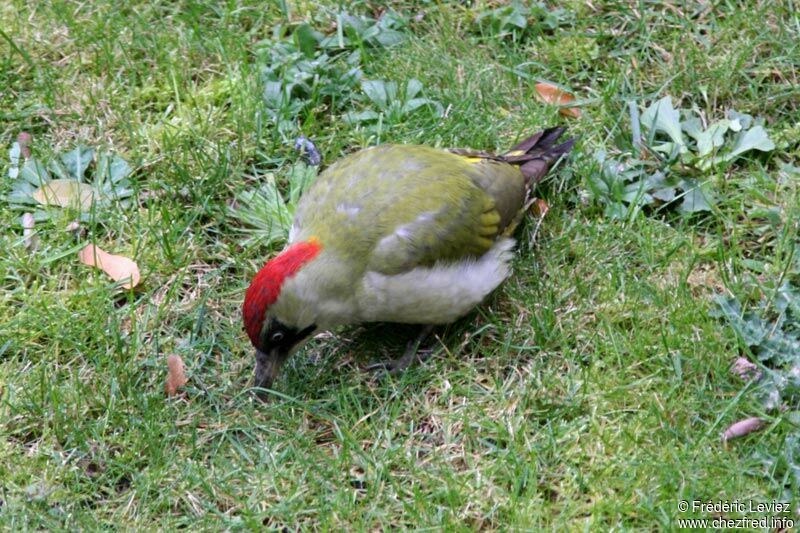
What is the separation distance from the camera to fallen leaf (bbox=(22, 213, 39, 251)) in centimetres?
534

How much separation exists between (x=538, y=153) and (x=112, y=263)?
2.16 metres

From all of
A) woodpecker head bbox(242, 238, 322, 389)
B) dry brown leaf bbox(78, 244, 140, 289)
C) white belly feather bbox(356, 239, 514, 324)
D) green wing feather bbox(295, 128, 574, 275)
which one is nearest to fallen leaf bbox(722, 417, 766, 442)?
white belly feather bbox(356, 239, 514, 324)

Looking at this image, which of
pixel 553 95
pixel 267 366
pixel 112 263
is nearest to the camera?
pixel 267 366

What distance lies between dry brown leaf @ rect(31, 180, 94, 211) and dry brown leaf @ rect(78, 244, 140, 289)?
30 cm

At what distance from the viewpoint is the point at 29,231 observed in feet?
17.6

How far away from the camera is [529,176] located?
5262mm

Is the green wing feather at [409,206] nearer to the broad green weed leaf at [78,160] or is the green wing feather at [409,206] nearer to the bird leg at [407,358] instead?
the bird leg at [407,358]

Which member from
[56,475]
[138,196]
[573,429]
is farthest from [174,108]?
[573,429]

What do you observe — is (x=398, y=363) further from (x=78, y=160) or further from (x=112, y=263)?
(x=78, y=160)

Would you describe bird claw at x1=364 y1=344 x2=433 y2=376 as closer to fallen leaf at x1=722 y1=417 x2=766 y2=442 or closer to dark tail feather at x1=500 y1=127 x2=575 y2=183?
dark tail feather at x1=500 y1=127 x2=575 y2=183

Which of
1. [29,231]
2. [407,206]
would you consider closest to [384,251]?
[407,206]

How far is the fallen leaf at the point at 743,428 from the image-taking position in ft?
14.0

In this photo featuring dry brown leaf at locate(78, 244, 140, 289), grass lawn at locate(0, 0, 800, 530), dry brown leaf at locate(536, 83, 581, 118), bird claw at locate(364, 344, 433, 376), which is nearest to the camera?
grass lawn at locate(0, 0, 800, 530)

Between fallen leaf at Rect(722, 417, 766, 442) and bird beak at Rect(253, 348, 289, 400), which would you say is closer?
fallen leaf at Rect(722, 417, 766, 442)
